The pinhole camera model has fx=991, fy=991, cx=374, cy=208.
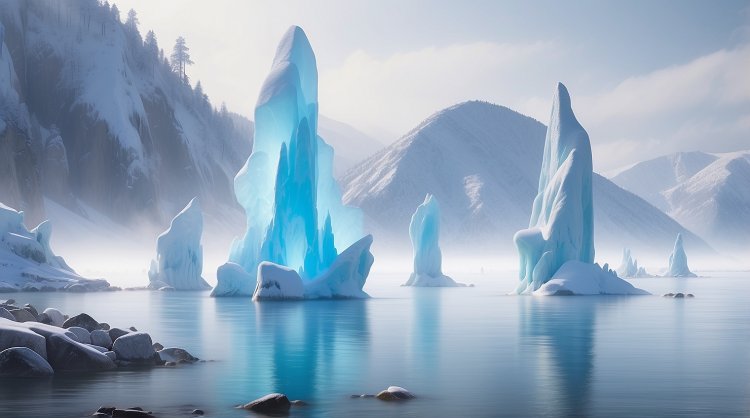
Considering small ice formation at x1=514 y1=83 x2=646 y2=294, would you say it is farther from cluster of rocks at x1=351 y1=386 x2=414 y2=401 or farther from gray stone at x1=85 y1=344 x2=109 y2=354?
cluster of rocks at x1=351 y1=386 x2=414 y2=401

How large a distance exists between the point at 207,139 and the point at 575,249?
112223 millimetres

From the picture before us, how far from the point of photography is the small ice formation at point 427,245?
290 ft

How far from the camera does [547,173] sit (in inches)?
2817

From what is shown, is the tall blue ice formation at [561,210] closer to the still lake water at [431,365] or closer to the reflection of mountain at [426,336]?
the reflection of mountain at [426,336]

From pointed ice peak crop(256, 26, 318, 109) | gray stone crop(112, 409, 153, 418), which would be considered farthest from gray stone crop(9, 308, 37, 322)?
pointed ice peak crop(256, 26, 318, 109)

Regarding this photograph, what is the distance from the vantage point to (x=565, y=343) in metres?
32.4

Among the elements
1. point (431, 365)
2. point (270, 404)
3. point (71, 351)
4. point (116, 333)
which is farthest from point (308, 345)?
point (270, 404)

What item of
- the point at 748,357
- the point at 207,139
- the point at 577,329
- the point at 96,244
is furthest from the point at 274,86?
the point at 207,139

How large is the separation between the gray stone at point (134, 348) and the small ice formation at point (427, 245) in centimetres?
6176

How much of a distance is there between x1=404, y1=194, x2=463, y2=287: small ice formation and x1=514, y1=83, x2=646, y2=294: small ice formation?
1902cm

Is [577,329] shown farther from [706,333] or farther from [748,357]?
[748,357]

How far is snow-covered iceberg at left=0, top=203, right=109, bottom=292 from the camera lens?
66.6 meters

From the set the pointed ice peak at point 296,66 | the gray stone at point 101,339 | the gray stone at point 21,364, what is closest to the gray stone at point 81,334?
the gray stone at point 101,339

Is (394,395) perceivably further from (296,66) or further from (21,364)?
(296,66)
